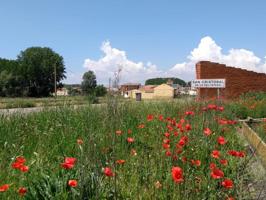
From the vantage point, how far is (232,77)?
22.1 m

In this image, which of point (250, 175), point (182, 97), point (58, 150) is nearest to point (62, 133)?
point (58, 150)

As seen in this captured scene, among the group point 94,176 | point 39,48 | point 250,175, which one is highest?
point 39,48

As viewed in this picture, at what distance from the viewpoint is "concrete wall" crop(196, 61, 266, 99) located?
21.6 meters

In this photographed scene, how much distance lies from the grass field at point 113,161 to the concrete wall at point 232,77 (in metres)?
14.4

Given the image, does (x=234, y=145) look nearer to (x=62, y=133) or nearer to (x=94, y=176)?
(x=62, y=133)

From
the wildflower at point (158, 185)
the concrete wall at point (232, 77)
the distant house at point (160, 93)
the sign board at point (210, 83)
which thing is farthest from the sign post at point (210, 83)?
the wildflower at point (158, 185)

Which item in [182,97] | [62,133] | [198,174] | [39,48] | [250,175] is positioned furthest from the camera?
[39,48]

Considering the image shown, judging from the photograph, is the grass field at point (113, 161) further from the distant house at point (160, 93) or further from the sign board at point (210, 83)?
the sign board at point (210, 83)

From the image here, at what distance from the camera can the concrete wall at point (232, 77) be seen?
70.7 feet

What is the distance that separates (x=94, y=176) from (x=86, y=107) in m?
5.38

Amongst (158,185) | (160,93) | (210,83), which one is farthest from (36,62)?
(158,185)

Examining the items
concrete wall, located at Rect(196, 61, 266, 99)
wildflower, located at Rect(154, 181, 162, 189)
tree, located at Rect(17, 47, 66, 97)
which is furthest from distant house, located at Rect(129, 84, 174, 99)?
tree, located at Rect(17, 47, 66, 97)

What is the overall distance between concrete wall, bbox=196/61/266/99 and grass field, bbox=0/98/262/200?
14.4 meters

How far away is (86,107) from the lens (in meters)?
8.48
